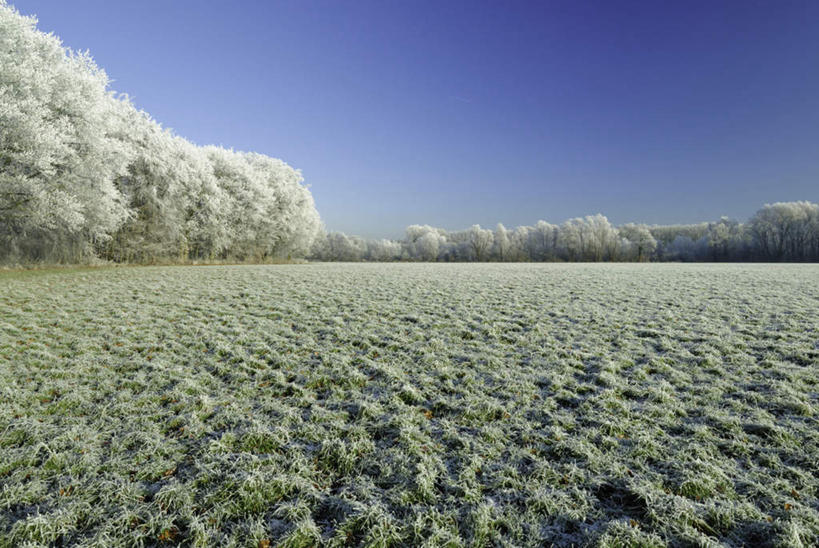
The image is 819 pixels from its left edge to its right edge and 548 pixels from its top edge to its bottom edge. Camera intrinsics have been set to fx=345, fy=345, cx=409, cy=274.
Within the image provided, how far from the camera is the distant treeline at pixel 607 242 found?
7162cm

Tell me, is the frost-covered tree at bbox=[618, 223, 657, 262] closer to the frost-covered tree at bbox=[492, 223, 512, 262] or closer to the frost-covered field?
the frost-covered tree at bbox=[492, 223, 512, 262]

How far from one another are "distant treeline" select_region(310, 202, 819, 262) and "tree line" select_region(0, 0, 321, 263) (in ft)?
106

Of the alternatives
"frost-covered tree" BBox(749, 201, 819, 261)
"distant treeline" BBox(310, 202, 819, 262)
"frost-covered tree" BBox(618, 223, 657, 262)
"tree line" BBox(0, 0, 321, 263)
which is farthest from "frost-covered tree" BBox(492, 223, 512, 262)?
"tree line" BBox(0, 0, 321, 263)

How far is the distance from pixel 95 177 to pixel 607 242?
295 feet

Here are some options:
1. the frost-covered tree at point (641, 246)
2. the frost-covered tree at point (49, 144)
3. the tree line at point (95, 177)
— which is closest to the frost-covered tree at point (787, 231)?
the frost-covered tree at point (641, 246)

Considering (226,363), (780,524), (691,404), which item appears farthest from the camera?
(226,363)

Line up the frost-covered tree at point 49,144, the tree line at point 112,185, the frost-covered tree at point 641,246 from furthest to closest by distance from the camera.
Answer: the frost-covered tree at point 641,246 → the tree line at point 112,185 → the frost-covered tree at point 49,144

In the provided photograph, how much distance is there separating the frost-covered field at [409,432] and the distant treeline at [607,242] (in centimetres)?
6360

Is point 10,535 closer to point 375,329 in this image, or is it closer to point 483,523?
point 483,523

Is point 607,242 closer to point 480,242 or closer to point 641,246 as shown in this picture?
point 641,246

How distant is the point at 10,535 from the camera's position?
352 cm

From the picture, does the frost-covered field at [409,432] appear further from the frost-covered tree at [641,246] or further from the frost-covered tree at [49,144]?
the frost-covered tree at [641,246]

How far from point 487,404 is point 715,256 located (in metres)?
94.6

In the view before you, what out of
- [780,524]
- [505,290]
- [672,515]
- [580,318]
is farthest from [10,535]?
[505,290]
